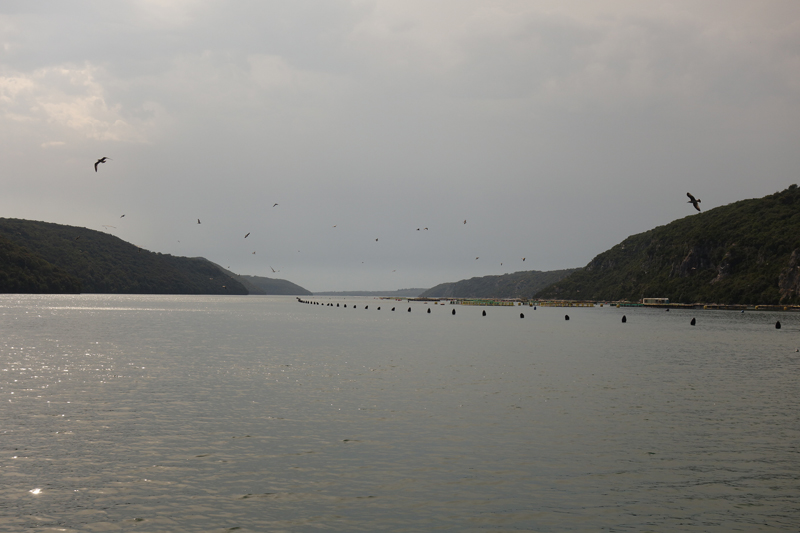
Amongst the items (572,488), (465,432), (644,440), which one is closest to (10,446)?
(465,432)

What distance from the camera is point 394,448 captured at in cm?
2016

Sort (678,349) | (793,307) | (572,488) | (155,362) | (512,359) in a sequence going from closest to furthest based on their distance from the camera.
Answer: (572,488)
(155,362)
(512,359)
(678,349)
(793,307)

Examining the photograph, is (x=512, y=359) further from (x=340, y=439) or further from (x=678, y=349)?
(x=340, y=439)

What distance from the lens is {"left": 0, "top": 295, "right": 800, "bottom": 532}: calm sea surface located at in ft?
46.5

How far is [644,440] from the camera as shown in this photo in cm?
2177

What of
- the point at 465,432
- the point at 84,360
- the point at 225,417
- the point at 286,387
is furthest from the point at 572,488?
the point at 84,360

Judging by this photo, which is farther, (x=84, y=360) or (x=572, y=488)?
(x=84, y=360)

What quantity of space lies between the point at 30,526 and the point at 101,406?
47.2 feet

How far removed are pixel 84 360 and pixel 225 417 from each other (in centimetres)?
2445

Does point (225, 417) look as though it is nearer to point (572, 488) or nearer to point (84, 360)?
point (572, 488)

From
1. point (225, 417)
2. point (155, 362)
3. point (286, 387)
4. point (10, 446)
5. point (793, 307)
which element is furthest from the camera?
point (793, 307)

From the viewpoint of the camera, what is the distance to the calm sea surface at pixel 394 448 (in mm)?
14180

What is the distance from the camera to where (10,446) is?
19.7 metres

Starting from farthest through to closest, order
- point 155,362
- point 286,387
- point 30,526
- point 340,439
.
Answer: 1. point 155,362
2. point 286,387
3. point 340,439
4. point 30,526
